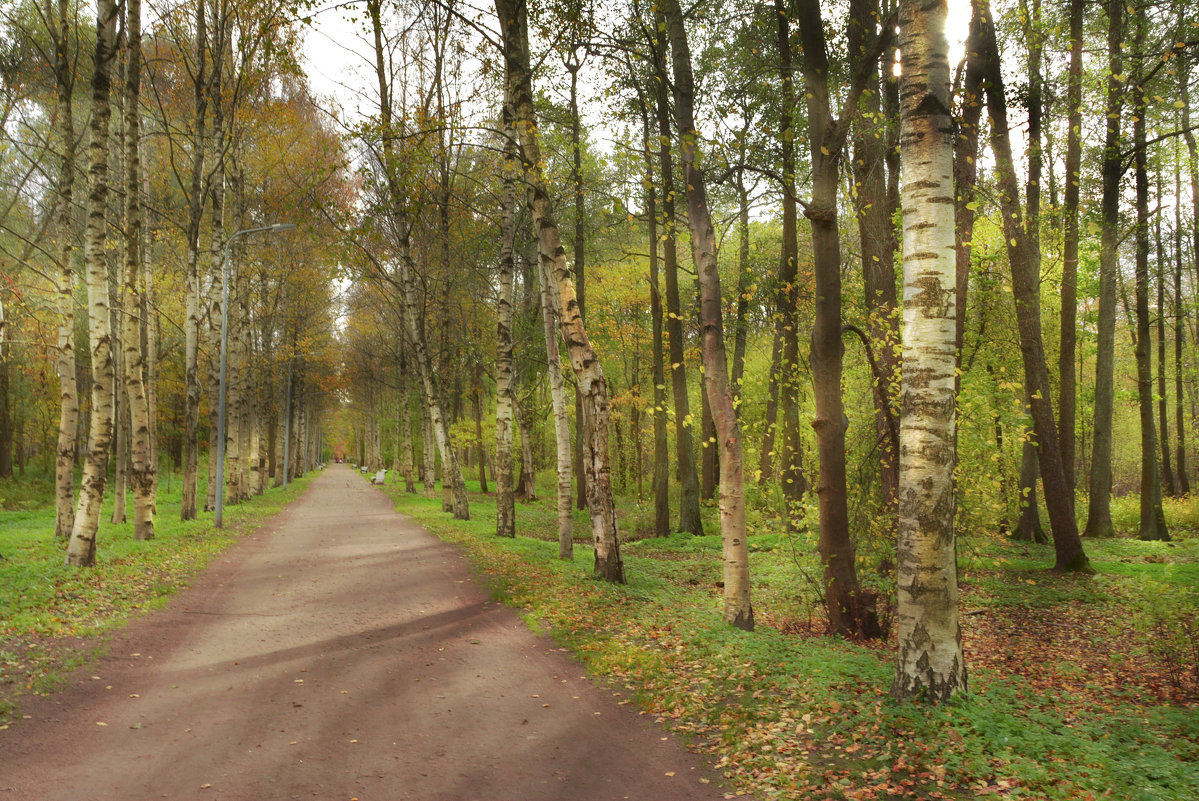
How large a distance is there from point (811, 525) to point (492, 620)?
184 inches

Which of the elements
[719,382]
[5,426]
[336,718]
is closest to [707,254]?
[719,382]

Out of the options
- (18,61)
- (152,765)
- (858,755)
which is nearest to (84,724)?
(152,765)

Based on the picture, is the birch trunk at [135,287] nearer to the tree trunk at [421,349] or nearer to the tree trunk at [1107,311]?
the tree trunk at [421,349]

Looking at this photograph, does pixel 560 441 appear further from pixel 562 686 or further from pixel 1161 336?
pixel 1161 336

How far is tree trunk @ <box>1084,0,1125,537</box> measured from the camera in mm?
14492

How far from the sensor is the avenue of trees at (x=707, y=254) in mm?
8422

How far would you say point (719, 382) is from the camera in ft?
28.9

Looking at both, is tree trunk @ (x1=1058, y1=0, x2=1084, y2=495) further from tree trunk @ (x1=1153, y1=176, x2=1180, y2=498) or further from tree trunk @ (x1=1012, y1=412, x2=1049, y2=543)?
tree trunk @ (x1=1153, y1=176, x2=1180, y2=498)

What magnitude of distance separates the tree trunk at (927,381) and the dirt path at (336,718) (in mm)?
2083

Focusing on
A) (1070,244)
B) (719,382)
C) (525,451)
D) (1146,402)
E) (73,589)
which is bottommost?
(73,589)

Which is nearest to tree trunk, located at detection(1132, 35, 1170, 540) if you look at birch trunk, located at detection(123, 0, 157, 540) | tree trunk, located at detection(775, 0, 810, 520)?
tree trunk, located at detection(775, 0, 810, 520)

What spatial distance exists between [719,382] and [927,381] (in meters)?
3.48

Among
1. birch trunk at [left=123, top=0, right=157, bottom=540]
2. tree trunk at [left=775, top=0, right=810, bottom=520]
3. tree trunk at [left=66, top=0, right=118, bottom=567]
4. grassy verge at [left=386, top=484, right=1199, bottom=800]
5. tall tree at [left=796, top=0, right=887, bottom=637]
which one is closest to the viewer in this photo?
grassy verge at [left=386, top=484, right=1199, bottom=800]

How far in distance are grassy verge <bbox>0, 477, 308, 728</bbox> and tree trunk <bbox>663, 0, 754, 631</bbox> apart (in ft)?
23.2
